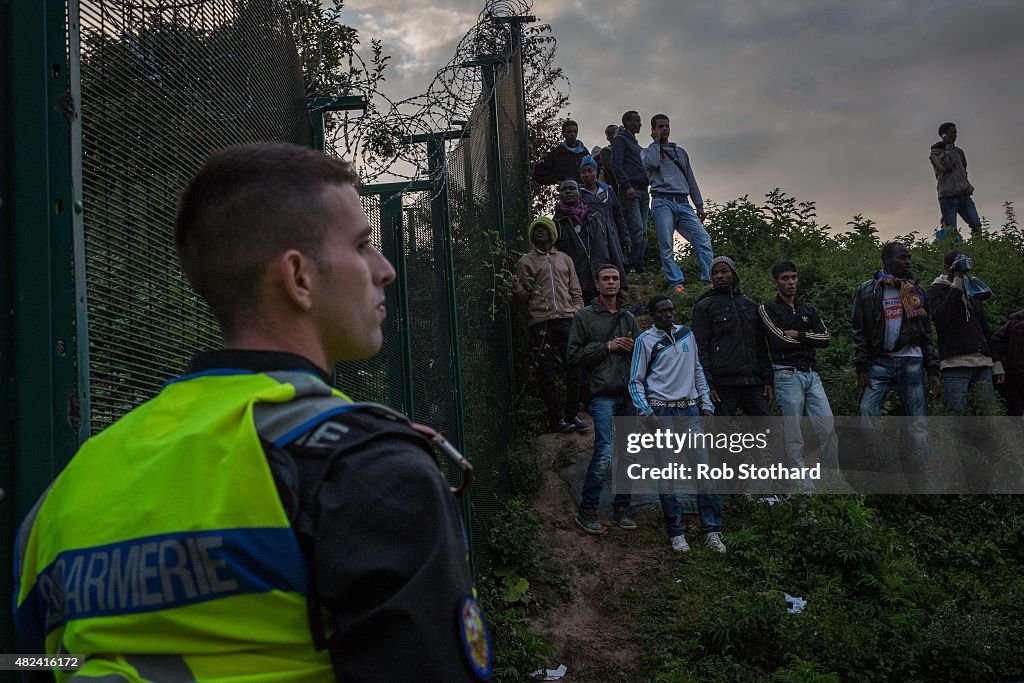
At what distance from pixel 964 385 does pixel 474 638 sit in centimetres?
1063

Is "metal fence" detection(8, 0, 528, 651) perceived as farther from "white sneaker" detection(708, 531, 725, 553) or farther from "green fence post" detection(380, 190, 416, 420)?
"white sneaker" detection(708, 531, 725, 553)

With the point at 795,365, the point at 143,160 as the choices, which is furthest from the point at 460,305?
the point at 143,160

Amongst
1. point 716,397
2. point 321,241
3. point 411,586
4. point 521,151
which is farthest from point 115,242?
point 521,151

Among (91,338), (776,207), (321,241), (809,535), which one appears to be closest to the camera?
(321,241)

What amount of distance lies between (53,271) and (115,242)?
296 millimetres

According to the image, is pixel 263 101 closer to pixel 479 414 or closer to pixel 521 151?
pixel 479 414

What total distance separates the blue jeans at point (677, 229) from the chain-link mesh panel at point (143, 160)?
1112cm

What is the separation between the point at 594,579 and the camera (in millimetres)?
9461

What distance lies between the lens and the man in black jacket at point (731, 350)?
9.95m

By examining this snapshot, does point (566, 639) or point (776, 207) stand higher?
point (776, 207)

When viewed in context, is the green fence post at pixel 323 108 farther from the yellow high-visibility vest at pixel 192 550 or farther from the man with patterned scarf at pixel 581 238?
the man with patterned scarf at pixel 581 238

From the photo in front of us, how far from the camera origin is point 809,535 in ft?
32.4

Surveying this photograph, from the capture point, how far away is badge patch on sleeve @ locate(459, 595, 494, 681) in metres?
1.36

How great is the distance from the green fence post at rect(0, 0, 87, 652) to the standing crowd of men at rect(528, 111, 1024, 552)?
7433mm
